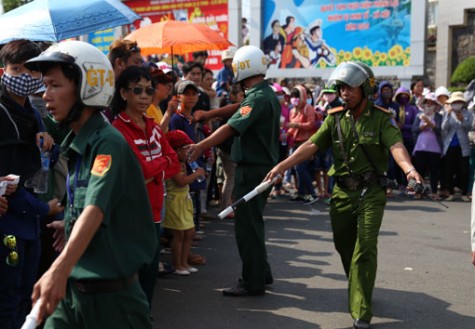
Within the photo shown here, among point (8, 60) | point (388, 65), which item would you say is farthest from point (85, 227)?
point (388, 65)

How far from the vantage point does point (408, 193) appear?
44.9 ft

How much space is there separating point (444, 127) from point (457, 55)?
28.5ft

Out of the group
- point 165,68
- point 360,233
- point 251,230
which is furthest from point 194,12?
point 360,233

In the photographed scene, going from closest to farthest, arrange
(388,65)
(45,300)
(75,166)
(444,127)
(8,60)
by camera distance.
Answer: (45,300) < (75,166) < (8,60) < (444,127) < (388,65)

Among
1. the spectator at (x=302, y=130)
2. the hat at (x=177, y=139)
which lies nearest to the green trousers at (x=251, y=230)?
the hat at (x=177, y=139)

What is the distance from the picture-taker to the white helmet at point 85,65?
310 centimetres

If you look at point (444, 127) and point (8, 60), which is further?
point (444, 127)

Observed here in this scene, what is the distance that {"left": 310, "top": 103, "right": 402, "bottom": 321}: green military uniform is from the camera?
5.64 meters

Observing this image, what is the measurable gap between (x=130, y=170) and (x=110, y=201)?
7.7 inches

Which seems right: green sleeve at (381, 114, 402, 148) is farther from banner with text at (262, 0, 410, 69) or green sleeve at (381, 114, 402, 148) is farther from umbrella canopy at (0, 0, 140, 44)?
banner with text at (262, 0, 410, 69)

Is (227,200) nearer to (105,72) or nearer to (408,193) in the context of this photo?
(408,193)

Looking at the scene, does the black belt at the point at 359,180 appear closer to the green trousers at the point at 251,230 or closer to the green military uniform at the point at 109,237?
the green trousers at the point at 251,230

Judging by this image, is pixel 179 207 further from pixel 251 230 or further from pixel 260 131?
pixel 260 131

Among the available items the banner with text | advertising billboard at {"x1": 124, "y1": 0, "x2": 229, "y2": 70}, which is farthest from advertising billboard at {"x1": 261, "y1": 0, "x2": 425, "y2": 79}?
advertising billboard at {"x1": 124, "y1": 0, "x2": 229, "y2": 70}
